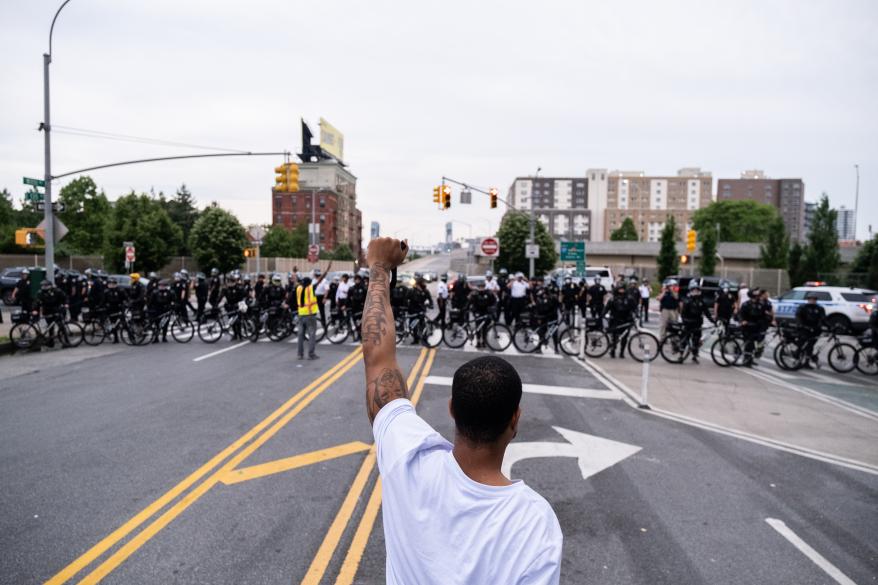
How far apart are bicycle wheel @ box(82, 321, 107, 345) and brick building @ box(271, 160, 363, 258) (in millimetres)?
81743

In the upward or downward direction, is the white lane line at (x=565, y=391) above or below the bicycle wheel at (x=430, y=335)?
below

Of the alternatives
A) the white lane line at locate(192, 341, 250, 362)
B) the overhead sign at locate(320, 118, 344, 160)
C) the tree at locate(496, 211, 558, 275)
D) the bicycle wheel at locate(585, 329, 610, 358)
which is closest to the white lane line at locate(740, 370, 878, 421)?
the bicycle wheel at locate(585, 329, 610, 358)

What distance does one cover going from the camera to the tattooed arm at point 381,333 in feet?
6.51

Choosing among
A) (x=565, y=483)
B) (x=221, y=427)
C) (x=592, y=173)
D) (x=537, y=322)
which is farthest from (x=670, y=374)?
(x=592, y=173)

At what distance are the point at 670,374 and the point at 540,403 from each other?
4.90 m

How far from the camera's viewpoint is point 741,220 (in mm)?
94250

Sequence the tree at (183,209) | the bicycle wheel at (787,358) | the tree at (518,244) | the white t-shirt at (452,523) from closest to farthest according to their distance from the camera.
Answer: the white t-shirt at (452,523) < the bicycle wheel at (787,358) < the tree at (518,244) < the tree at (183,209)

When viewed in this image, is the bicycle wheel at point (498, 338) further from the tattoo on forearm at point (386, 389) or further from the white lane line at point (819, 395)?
the tattoo on forearm at point (386, 389)

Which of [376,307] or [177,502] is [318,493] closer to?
[177,502]

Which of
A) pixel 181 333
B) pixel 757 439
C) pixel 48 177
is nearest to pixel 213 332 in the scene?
pixel 181 333

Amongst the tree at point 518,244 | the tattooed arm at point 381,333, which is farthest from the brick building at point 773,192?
the tattooed arm at point 381,333

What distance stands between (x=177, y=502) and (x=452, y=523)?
4.55m

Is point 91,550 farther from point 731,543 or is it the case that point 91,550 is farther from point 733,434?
point 733,434

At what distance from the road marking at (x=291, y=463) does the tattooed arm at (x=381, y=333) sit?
4322 millimetres
